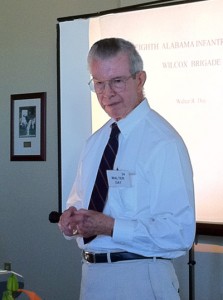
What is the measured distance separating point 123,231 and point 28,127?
213 cm

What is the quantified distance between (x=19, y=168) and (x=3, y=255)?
648mm

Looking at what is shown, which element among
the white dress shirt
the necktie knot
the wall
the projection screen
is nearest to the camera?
the white dress shirt

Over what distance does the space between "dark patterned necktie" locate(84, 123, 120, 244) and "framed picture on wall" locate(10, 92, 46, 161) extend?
5.58 ft

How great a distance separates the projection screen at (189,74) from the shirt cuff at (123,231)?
1.09 m

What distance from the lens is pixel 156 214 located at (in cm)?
168

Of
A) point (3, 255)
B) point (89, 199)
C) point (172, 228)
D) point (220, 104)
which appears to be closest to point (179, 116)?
point (220, 104)

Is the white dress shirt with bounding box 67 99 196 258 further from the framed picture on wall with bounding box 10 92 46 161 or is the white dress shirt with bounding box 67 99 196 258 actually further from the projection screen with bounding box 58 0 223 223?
the framed picture on wall with bounding box 10 92 46 161

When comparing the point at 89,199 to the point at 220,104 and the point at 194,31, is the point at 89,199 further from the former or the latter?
the point at 194,31

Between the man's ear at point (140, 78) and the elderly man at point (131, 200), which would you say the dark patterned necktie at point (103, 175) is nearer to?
the elderly man at point (131, 200)

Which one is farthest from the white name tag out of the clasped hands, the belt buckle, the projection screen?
the projection screen

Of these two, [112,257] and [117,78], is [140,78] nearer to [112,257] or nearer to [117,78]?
[117,78]

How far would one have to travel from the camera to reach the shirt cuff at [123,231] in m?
1.66

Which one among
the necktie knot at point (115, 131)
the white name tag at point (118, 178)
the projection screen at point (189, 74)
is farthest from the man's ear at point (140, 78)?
the projection screen at point (189, 74)

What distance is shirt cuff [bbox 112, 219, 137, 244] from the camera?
166cm
